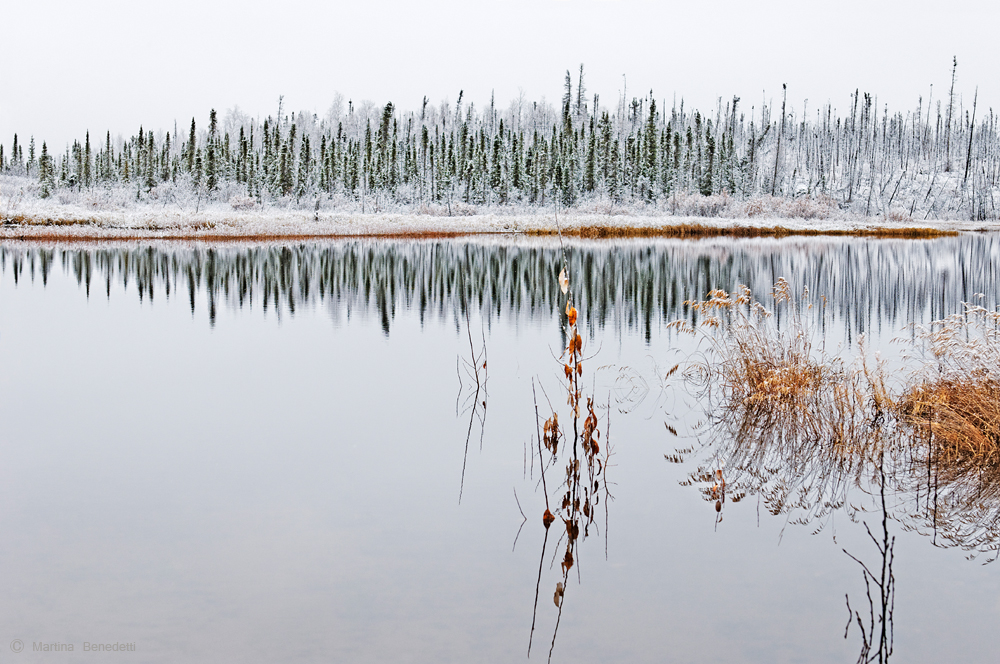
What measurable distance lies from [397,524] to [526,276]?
17.8 m

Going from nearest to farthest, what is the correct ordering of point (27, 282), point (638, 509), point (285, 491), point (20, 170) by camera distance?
point (638, 509) → point (285, 491) → point (27, 282) → point (20, 170)

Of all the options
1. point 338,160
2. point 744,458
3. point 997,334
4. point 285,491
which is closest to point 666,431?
point 744,458

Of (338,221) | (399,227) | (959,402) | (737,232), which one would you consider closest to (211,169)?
(338,221)

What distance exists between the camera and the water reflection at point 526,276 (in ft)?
54.5

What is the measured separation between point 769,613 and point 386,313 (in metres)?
12.7

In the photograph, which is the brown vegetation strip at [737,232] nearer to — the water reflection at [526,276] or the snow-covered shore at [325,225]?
the snow-covered shore at [325,225]

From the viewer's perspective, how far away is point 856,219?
5922 cm

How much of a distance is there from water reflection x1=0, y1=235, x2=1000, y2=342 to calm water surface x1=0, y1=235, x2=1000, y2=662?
3.04 meters

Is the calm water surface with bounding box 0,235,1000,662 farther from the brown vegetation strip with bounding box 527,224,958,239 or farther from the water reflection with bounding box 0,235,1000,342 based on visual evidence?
the brown vegetation strip with bounding box 527,224,958,239

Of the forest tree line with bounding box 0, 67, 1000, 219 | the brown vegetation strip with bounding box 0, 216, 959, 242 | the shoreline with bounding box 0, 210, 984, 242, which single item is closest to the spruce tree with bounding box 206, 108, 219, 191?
the forest tree line with bounding box 0, 67, 1000, 219

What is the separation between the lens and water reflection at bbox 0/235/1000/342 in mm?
16609

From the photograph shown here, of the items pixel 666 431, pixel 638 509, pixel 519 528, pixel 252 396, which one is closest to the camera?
pixel 519 528

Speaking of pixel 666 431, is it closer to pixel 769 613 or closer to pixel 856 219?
pixel 769 613

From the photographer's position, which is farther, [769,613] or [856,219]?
[856,219]
